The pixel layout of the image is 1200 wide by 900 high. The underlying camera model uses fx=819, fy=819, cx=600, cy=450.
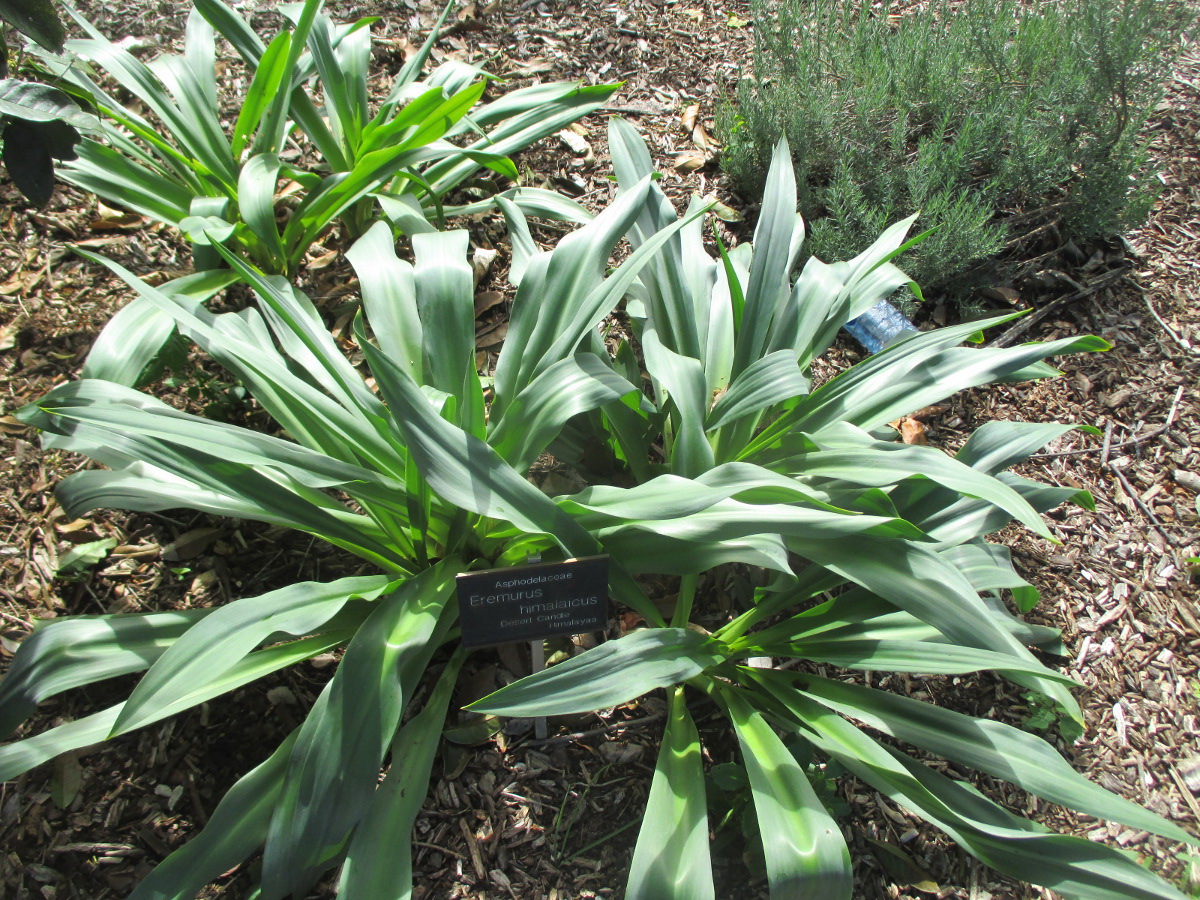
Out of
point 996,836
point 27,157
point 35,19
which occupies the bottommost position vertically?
point 996,836

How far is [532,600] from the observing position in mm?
1466

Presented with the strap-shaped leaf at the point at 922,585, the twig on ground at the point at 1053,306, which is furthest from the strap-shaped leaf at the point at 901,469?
the twig on ground at the point at 1053,306

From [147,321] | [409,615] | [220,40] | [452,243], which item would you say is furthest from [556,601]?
[220,40]

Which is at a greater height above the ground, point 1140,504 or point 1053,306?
point 1053,306

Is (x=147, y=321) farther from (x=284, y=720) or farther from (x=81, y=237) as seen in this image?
(x=284, y=720)

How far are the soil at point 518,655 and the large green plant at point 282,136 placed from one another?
267mm

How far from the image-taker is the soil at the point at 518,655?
1.64 m

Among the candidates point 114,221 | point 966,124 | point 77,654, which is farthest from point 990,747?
point 114,221

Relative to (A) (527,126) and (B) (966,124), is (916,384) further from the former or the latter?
(A) (527,126)

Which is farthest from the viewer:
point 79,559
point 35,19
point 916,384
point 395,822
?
point 79,559

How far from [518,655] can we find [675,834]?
0.64m

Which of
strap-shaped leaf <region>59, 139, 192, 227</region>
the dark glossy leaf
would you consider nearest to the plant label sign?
the dark glossy leaf

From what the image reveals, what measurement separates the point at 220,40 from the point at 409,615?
2.60 m

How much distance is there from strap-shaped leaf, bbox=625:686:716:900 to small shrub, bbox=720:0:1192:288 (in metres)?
1.73
